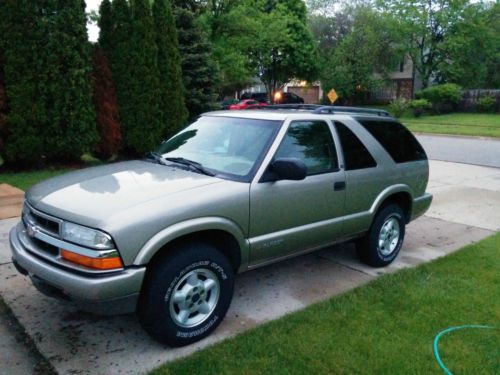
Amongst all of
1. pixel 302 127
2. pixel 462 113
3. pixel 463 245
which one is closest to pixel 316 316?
pixel 302 127

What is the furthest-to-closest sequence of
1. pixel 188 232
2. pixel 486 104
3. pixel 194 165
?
pixel 486 104 → pixel 194 165 → pixel 188 232

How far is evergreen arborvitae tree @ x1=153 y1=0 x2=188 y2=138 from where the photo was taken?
1197cm

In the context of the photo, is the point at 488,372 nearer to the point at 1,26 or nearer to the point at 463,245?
the point at 463,245

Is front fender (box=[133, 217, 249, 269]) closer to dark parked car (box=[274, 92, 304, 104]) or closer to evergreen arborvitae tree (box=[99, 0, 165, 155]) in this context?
evergreen arborvitae tree (box=[99, 0, 165, 155])

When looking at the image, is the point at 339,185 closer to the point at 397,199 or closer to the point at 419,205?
the point at 397,199

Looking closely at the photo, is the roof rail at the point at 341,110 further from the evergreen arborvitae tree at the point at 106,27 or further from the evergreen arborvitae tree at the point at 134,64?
the evergreen arborvitae tree at the point at 106,27

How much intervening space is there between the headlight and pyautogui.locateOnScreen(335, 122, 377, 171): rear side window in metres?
2.51

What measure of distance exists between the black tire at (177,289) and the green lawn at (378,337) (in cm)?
21

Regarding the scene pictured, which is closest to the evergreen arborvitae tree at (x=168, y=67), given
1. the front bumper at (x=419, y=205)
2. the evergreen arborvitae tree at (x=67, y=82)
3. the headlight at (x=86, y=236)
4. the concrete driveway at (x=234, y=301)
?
the evergreen arborvitae tree at (x=67, y=82)

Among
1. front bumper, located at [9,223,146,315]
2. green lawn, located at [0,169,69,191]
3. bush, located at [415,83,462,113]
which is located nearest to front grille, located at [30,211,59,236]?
front bumper, located at [9,223,146,315]

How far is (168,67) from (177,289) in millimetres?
9727

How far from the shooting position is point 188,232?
3.29 metres

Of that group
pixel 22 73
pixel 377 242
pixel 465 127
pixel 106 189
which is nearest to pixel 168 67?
pixel 22 73

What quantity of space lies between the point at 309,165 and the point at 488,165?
431 inches
